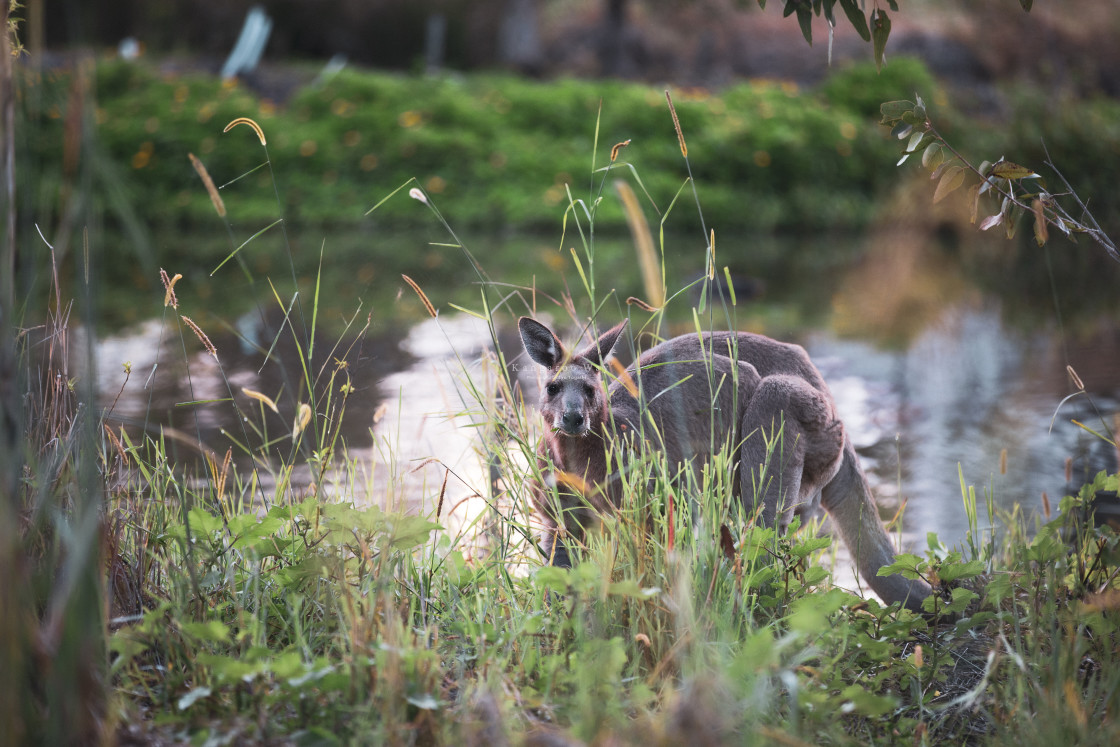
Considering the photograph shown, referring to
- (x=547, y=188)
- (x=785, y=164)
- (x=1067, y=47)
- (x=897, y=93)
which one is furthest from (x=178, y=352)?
(x=1067, y=47)

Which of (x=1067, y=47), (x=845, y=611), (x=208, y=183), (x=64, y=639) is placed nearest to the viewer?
(x=64, y=639)

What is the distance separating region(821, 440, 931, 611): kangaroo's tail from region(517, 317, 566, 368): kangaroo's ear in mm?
1000

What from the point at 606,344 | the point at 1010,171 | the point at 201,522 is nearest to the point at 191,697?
the point at 201,522

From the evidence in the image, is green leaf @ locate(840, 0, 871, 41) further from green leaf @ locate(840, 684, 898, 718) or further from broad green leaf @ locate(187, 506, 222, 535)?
broad green leaf @ locate(187, 506, 222, 535)

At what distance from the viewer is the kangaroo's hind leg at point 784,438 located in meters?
2.96

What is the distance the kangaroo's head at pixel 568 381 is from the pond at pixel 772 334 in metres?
0.19

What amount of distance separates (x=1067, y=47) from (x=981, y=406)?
1739cm

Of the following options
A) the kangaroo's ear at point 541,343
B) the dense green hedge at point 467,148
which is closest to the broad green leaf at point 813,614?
the kangaroo's ear at point 541,343

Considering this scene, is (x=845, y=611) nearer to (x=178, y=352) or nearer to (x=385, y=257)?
(x=178, y=352)

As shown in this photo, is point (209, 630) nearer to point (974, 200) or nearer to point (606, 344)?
point (606, 344)

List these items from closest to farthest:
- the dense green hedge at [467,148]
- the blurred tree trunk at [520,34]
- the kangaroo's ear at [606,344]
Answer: the kangaroo's ear at [606,344]
the dense green hedge at [467,148]
the blurred tree trunk at [520,34]

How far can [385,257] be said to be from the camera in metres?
10.7

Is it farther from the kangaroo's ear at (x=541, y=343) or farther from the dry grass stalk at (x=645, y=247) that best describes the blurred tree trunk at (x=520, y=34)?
the dry grass stalk at (x=645, y=247)

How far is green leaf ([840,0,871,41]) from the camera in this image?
7.96 feet
